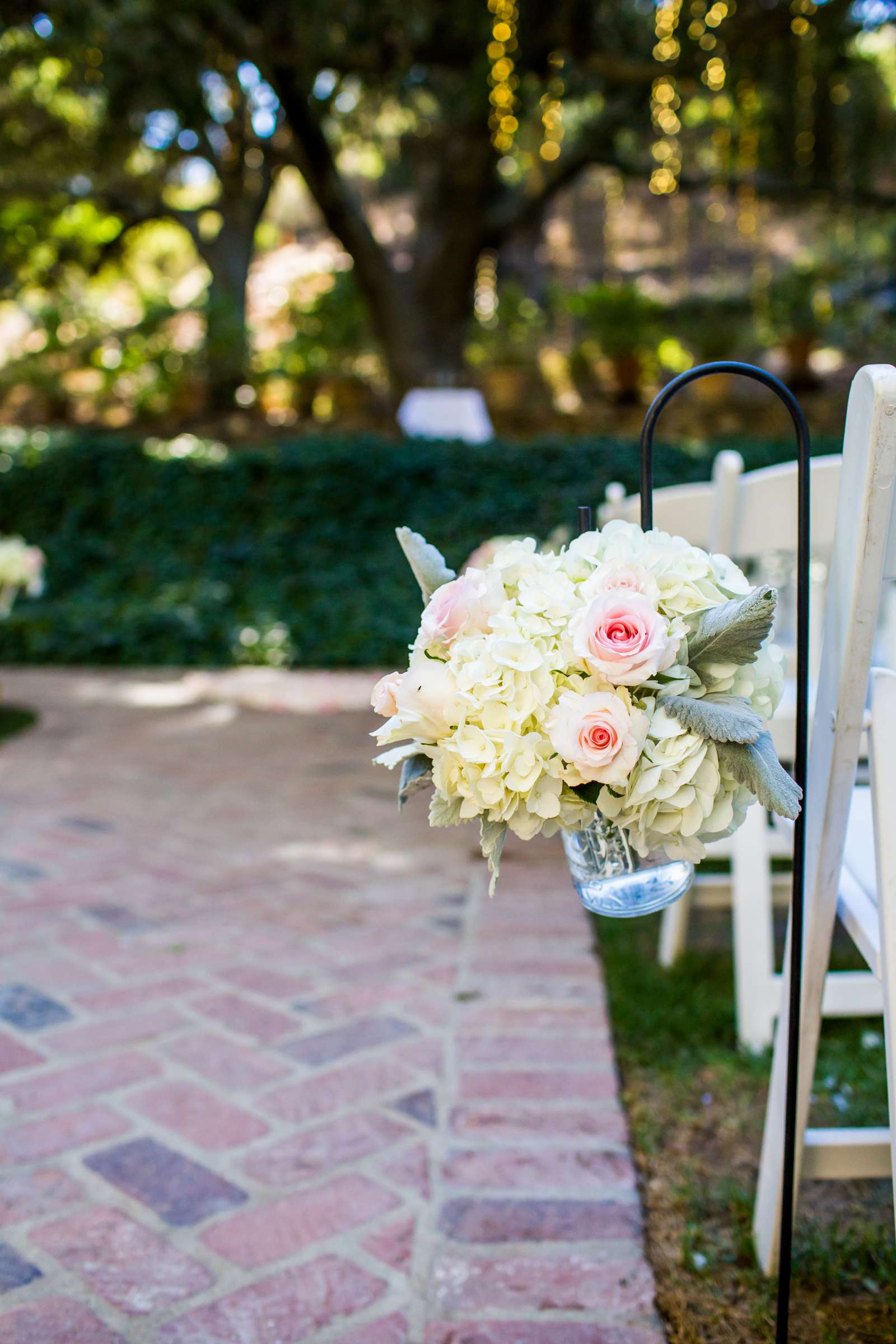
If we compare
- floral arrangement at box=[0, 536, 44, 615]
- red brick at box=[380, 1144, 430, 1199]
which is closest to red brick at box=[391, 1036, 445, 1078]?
red brick at box=[380, 1144, 430, 1199]

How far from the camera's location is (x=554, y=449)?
8719 millimetres

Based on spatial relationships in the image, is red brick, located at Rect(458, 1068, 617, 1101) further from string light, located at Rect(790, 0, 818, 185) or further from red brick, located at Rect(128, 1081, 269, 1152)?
string light, located at Rect(790, 0, 818, 185)

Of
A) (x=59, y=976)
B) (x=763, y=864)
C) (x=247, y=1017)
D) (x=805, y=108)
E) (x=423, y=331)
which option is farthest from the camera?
(x=423, y=331)

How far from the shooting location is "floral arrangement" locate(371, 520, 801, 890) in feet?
3.83

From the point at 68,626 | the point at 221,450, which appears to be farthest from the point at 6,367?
the point at 68,626

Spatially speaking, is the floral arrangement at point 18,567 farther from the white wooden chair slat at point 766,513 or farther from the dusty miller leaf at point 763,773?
the dusty miller leaf at point 763,773

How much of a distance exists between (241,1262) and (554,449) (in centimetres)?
752

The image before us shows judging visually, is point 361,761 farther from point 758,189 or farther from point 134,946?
point 758,189

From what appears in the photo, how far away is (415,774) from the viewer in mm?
1322

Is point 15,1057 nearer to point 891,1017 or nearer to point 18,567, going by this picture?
point 891,1017

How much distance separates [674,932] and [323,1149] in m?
1.09

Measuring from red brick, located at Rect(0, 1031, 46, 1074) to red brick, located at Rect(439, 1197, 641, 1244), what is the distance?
99cm

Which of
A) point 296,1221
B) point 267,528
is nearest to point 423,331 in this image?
point 267,528

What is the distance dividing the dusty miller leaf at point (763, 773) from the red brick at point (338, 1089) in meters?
1.34
